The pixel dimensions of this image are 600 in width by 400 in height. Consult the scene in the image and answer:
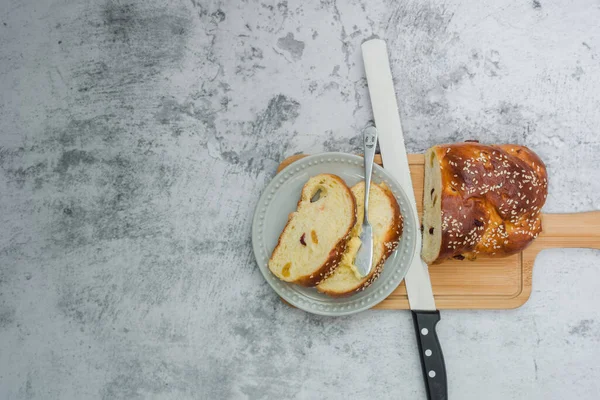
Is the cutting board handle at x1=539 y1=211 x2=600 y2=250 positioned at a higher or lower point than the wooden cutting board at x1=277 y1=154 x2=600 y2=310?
higher

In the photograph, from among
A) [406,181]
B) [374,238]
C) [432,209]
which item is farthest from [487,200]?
[374,238]

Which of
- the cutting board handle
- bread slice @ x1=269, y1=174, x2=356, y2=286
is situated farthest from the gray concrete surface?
bread slice @ x1=269, y1=174, x2=356, y2=286

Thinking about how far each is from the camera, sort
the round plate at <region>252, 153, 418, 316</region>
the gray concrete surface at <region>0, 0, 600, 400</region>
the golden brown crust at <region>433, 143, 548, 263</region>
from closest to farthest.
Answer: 1. the golden brown crust at <region>433, 143, 548, 263</region>
2. the round plate at <region>252, 153, 418, 316</region>
3. the gray concrete surface at <region>0, 0, 600, 400</region>

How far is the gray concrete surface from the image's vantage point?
6.78ft

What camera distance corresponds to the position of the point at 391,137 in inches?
78.7

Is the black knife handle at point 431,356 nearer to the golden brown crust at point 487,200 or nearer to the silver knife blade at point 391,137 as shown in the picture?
the silver knife blade at point 391,137

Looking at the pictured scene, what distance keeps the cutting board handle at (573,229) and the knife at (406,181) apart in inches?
20.9

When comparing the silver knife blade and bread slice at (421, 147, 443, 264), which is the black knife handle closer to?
the silver knife blade

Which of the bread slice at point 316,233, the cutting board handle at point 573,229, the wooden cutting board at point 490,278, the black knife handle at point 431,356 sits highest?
the bread slice at point 316,233

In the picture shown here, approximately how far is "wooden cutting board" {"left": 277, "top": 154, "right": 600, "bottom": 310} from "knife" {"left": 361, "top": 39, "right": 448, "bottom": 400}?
0.04 meters

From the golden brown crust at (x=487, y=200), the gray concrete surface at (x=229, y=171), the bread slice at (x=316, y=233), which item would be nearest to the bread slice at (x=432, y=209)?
the golden brown crust at (x=487, y=200)

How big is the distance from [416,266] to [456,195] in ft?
1.13

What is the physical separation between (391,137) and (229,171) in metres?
0.68

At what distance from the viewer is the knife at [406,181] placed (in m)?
1.99
